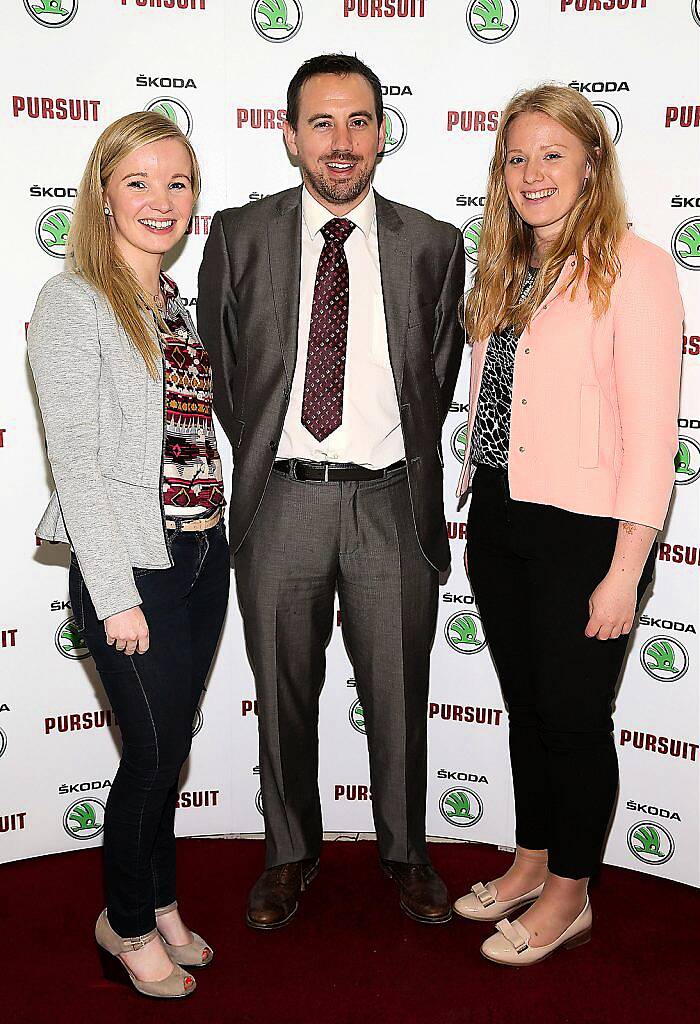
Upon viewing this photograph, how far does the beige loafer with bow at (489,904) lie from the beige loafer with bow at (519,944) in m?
0.12

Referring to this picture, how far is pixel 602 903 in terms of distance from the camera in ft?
9.19

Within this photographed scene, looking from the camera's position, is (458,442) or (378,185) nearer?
(378,185)

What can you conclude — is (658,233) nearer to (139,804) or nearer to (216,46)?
(216,46)

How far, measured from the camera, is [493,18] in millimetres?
2799

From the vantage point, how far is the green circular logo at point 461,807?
317 cm

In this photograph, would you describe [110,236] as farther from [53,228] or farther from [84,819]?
[84,819]

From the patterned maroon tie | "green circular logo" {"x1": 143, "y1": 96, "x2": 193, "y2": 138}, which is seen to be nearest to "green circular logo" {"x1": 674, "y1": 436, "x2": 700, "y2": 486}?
the patterned maroon tie

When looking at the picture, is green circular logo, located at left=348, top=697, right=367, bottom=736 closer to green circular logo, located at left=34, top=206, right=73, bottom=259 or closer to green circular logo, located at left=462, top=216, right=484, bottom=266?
green circular logo, located at left=462, top=216, right=484, bottom=266

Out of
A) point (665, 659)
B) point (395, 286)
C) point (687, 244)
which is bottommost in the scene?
point (665, 659)

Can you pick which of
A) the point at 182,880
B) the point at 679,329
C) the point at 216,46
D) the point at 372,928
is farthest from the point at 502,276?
the point at 182,880

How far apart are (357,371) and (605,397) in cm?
63

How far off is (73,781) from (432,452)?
154 centimetres

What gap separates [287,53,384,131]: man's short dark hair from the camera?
8.07ft

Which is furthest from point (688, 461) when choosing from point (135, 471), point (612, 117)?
point (135, 471)
